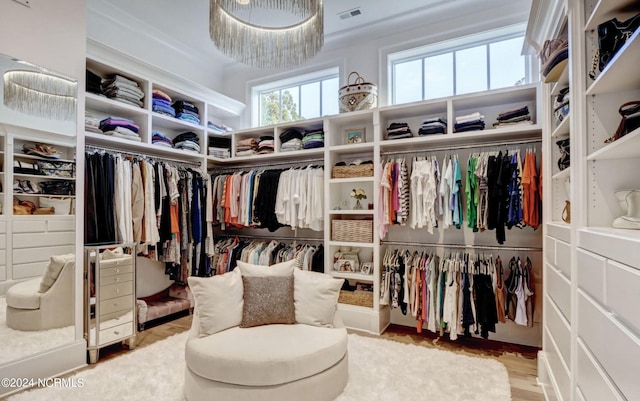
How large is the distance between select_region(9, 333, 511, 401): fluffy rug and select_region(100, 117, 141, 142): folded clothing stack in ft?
6.35

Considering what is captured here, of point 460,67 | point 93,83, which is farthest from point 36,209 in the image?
point 460,67

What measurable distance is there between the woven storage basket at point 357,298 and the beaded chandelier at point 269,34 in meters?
2.26

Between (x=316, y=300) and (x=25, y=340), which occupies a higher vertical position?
(x=316, y=300)

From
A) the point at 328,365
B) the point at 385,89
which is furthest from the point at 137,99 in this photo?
the point at 328,365

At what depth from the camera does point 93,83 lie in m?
2.99

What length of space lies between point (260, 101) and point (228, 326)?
10.9 ft

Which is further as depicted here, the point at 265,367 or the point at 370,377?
the point at 370,377

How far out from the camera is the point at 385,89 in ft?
12.1

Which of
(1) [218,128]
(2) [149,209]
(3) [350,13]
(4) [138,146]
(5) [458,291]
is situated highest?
(3) [350,13]

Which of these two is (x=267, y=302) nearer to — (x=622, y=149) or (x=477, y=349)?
(x=477, y=349)

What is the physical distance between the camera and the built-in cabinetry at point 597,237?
108cm

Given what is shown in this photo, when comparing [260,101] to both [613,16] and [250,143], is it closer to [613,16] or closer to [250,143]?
[250,143]

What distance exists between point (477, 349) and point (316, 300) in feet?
5.31

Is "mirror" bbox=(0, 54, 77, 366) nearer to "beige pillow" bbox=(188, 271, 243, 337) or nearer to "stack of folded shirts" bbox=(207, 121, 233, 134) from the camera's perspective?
"beige pillow" bbox=(188, 271, 243, 337)
